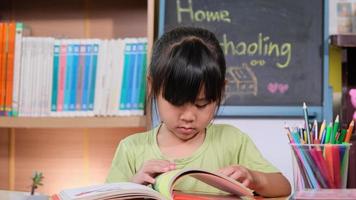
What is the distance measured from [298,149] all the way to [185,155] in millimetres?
365

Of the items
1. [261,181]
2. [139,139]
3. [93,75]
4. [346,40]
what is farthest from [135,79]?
[261,181]

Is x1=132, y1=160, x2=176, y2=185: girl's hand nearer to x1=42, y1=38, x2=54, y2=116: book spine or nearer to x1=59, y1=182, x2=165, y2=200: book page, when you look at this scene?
x1=59, y1=182, x2=165, y2=200: book page

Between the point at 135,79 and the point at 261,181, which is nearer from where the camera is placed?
the point at 261,181

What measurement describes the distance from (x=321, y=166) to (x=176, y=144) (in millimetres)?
424

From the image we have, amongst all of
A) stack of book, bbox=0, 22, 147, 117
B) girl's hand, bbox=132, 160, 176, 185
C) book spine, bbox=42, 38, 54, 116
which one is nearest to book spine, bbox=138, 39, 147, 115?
stack of book, bbox=0, 22, 147, 117

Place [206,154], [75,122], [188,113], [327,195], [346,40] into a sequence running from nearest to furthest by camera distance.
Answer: [327,195] < [188,113] < [206,154] < [346,40] < [75,122]

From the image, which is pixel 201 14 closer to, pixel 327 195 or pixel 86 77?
pixel 86 77

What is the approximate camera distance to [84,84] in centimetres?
179

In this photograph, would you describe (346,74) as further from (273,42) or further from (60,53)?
(60,53)

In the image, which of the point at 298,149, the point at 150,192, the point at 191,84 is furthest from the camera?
the point at 191,84

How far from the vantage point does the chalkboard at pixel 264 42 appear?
5.76 feet

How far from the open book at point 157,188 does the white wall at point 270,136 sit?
883mm

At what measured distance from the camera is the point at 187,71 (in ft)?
3.34

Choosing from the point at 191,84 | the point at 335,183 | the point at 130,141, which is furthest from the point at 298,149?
the point at 130,141
